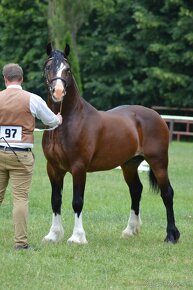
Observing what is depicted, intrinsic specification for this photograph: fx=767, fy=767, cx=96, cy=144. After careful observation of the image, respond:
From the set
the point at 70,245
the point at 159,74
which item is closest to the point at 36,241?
the point at 70,245

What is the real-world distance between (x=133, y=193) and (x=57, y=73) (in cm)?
225

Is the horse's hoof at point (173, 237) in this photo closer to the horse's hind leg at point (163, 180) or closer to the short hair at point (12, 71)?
the horse's hind leg at point (163, 180)

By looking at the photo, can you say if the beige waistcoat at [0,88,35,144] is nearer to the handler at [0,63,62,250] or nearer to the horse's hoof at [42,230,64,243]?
the handler at [0,63,62,250]

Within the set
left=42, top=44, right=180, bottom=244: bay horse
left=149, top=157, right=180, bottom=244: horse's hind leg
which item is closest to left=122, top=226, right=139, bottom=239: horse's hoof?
left=42, top=44, right=180, bottom=244: bay horse

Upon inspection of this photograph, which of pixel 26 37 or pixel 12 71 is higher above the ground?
pixel 12 71

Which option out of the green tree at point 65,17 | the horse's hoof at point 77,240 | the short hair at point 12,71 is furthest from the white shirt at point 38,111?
the green tree at point 65,17

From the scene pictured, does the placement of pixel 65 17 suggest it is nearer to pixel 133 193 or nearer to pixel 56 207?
pixel 133 193

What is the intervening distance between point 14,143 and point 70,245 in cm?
147

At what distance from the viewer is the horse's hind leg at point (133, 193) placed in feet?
32.9

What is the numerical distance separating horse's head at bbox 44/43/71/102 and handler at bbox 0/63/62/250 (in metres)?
0.54

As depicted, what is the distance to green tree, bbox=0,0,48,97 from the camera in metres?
39.6

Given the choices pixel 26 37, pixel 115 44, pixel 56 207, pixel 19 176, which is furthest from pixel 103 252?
pixel 26 37

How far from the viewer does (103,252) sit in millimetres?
8594

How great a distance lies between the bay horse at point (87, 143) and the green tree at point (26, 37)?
29057 millimetres
